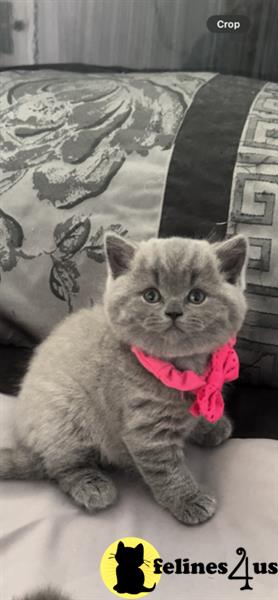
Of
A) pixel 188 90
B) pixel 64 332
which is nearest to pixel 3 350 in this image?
pixel 64 332

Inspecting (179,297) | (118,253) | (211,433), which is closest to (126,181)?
(118,253)

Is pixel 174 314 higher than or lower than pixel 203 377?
higher

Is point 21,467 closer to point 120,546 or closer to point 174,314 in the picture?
point 120,546

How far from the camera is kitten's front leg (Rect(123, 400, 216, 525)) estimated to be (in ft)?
2.79

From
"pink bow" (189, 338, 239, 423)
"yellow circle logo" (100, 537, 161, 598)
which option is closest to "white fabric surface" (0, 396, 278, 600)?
"yellow circle logo" (100, 537, 161, 598)

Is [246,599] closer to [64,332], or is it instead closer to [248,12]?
[64,332]

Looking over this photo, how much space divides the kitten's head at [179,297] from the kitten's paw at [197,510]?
0.21m

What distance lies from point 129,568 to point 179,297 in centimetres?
35

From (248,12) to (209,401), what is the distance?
779mm

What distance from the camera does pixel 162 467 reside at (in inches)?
33.9

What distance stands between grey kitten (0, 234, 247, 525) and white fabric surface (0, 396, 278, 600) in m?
0.03

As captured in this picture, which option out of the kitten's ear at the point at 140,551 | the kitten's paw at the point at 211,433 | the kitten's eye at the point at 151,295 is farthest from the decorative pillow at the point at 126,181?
the kitten's ear at the point at 140,551

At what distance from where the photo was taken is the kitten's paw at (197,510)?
2.74 feet

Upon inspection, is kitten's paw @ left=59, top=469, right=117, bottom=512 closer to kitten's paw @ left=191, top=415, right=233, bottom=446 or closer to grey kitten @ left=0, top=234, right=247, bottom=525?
grey kitten @ left=0, top=234, right=247, bottom=525
